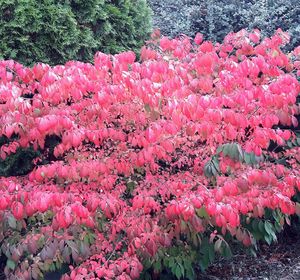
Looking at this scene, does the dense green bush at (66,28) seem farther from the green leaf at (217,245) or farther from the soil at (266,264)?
the soil at (266,264)

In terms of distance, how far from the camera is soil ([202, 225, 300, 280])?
440 cm

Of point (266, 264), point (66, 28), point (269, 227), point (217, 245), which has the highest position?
point (66, 28)

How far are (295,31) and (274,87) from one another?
8.92 feet

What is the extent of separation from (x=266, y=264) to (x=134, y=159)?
85.7 inches

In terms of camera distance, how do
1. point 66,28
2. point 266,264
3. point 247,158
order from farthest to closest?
point 266,264, point 66,28, point 247,158

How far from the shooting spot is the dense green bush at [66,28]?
3.67 meters

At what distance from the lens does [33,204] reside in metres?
2.99

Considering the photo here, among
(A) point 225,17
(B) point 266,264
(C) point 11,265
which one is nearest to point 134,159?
(C) point 11,265

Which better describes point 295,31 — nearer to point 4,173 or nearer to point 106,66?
point 106,66

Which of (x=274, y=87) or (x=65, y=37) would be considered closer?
(x=274, y=87)

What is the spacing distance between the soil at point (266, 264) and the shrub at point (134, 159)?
1.09m

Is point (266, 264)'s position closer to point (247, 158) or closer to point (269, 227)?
point (269, 227)

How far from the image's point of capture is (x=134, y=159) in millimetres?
3182

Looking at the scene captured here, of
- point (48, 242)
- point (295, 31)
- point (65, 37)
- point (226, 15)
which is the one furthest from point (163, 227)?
point (226, 15)
